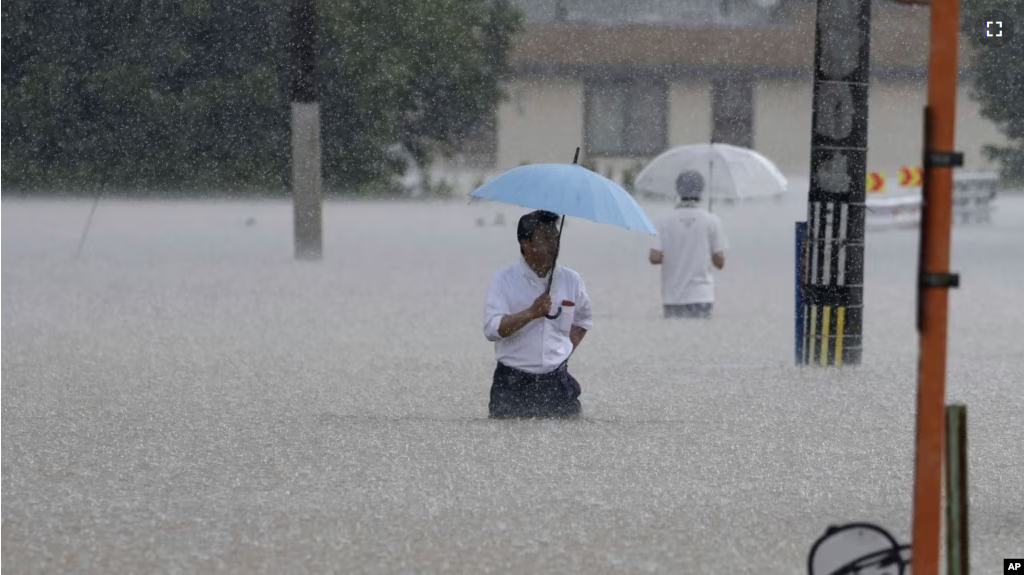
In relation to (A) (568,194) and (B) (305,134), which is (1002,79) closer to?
(B) (305,134)

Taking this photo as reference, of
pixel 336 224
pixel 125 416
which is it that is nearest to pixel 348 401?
pixel 125 416

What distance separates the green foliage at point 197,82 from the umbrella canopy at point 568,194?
57.7ft

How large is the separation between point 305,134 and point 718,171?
9.20 meters

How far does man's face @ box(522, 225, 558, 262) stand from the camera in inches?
332

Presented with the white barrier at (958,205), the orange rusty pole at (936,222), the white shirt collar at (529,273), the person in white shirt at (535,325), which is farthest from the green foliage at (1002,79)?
the orange rusty pole at (936,222)

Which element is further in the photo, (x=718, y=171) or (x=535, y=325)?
(x=718, y=171)

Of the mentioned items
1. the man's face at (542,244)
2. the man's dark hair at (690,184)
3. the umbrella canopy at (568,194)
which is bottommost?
the man's face at (542,244)

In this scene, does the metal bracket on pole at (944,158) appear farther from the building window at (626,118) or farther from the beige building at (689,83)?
the building window at (626,118)

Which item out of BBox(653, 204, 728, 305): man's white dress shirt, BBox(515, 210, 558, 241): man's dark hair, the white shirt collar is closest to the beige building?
BBox(653, 204, 728, 305): man's white dress shirt

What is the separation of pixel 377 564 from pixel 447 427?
325 centimetres

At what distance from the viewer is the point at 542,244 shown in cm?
844

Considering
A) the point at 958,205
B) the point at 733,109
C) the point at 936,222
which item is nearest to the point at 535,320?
the point at 936,222

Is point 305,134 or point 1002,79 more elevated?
point 1002,79

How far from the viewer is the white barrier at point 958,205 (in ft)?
102
